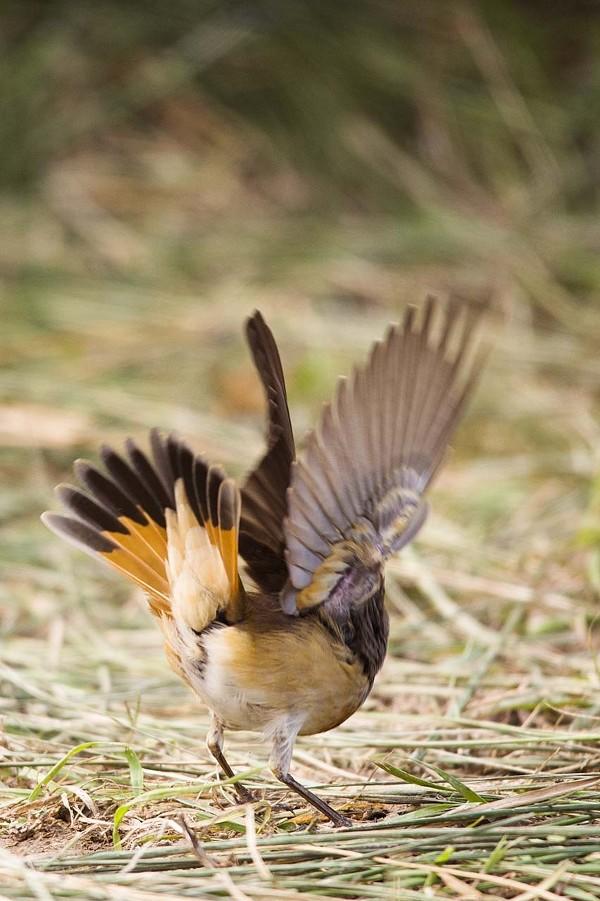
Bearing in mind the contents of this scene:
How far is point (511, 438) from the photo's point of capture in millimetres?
5070

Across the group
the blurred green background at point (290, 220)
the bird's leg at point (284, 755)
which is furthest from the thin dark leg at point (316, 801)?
the blurred green background at point (290, 220)

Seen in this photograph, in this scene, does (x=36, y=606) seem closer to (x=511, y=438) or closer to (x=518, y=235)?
(x=511, y=438)

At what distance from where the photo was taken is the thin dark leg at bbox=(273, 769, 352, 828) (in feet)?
7.86

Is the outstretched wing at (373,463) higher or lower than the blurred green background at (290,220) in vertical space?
lower

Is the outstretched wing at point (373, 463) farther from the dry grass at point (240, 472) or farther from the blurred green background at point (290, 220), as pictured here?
the blurred green background at point (290, 220)

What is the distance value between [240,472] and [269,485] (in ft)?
6.58

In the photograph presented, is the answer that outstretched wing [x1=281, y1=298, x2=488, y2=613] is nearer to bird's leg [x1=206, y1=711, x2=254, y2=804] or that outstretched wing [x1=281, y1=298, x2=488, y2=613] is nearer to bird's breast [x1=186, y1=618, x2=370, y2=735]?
bird's breast [x1=186, y1=618, x2=370, y2=735]

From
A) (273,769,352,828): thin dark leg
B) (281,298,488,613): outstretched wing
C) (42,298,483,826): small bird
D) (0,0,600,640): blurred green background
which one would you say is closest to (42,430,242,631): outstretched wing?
(42,298,483,826): small bird

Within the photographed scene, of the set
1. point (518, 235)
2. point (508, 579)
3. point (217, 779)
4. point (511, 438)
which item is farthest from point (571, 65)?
point (217, 779)

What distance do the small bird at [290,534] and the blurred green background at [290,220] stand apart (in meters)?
1.54

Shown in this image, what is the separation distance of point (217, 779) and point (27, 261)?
401 cm

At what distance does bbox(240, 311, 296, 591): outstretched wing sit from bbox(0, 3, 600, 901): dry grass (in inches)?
17.0

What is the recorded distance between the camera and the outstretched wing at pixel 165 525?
238cm

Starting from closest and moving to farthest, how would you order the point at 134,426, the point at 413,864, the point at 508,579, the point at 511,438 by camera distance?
the point at 413,864
the point at 508,579
the point at 134,426
the point at 511,438
